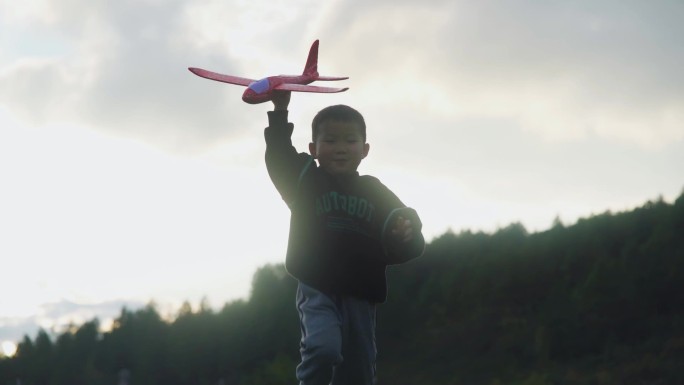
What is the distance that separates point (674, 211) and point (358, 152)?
72.3m

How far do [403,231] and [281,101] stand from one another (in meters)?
1.05

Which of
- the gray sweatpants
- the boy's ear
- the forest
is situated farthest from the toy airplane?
the forest

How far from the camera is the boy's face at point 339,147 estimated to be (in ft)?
19.0

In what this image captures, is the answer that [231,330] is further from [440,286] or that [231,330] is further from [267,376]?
[267,376]

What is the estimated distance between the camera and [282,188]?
232 inches

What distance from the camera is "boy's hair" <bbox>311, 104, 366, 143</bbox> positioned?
228 inches

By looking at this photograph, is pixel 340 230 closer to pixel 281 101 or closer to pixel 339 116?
pixel 339 116

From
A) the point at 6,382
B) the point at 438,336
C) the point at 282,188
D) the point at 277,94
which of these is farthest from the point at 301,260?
the point at 6,382

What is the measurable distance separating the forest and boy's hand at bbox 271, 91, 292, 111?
5040 centimetres

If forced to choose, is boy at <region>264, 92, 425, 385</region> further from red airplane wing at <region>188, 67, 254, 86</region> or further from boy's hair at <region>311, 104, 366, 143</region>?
red airplane wing at <region>188, 67, 254, 86</region>

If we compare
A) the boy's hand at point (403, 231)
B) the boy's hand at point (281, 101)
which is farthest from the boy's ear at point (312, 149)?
the boy's hand at point (403, 231)

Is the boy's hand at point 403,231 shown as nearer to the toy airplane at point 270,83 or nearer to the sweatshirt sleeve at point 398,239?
the sweatshirt sleeve at point 398,239

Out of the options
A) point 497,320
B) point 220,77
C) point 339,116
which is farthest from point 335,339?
point 497,320

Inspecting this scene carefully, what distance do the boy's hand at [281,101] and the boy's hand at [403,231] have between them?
3.15 ft
